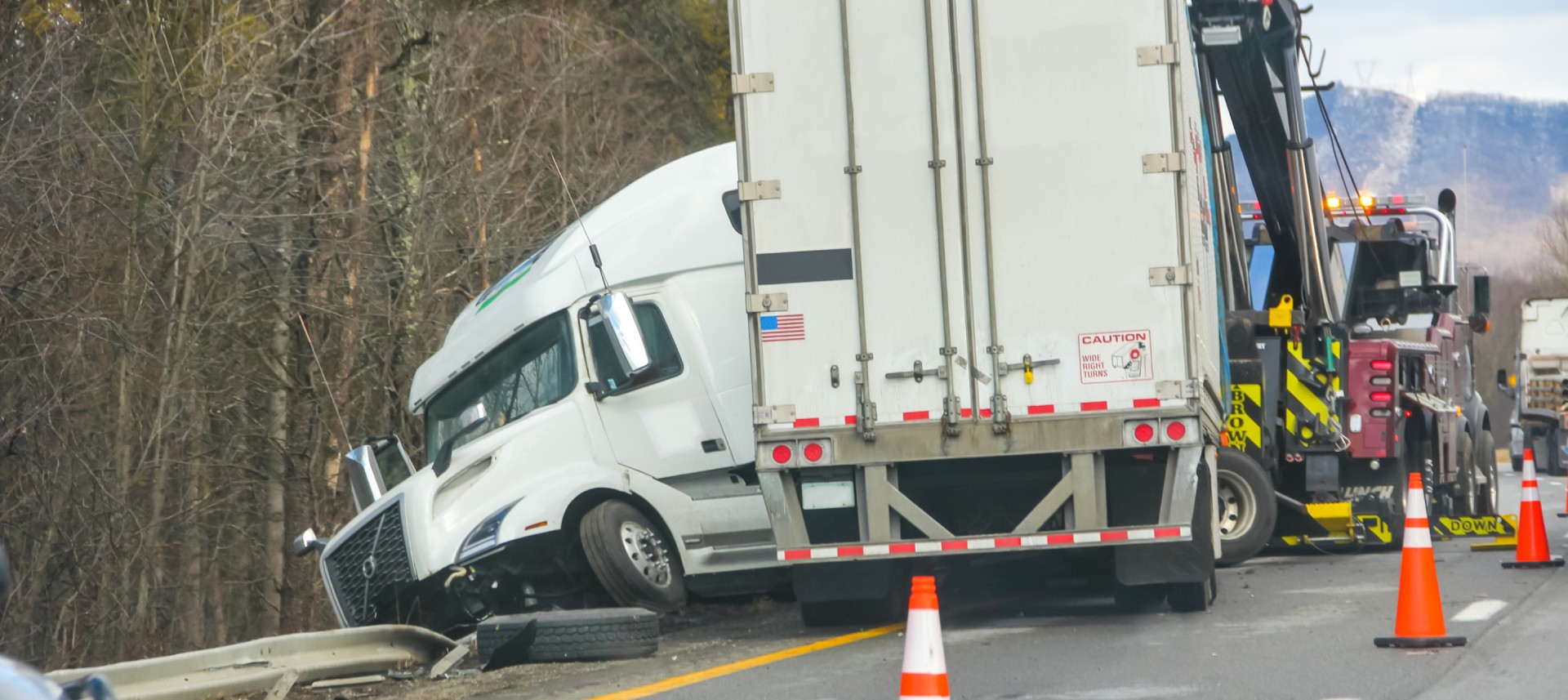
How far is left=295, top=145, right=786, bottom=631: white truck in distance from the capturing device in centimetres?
1130

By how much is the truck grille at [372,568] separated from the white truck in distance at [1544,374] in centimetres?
2938

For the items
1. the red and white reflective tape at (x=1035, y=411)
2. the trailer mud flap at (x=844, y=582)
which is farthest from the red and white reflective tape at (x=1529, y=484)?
the trailer mud flap at (x=844, y=582)

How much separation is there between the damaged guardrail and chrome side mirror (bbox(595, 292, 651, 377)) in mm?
2285

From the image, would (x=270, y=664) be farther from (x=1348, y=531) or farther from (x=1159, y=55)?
(x=1348, y=531)

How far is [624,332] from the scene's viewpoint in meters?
11.6

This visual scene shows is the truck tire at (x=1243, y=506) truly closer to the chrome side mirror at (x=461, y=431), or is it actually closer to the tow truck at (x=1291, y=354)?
the tow truck at (x=1291, y=354)

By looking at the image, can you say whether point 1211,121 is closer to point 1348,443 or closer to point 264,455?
point 1348,443

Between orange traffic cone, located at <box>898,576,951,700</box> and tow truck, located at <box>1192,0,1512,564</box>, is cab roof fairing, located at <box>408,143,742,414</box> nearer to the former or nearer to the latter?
tow truck, located at <box>1192,0,1512,564</box>

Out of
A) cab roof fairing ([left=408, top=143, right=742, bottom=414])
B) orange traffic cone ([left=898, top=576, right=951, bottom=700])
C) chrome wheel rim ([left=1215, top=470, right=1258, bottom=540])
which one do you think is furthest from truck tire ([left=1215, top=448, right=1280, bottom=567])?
orange traffic cone ([left=898, top=576, right=951, bottom=700])

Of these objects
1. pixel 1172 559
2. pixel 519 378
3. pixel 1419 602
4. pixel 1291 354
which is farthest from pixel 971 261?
pixel 1291 354

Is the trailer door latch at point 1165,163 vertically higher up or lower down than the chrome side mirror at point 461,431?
higher up

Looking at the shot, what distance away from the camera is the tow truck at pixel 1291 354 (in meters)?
14.3

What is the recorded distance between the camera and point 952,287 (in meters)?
9.73

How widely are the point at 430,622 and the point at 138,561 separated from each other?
6190 millimetres
